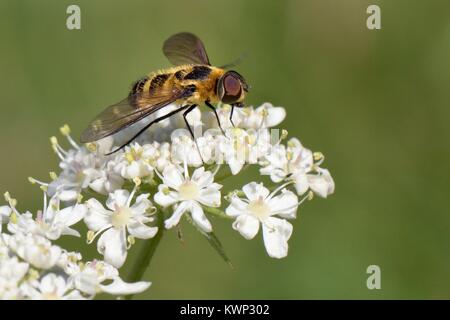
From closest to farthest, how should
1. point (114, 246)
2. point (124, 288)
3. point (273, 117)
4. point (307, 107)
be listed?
1. point (124, 288)
2. point (114, 246)
3. point (273, 117)
4. point (307, 107)

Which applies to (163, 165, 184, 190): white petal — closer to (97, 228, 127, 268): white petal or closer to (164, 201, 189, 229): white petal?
(164, 201, 189, 229): white petal

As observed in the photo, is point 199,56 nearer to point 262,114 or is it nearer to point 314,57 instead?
point 262,114

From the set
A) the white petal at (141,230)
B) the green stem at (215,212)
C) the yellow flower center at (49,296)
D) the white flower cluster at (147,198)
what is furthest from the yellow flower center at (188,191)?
the yellow flower center at (49,296)

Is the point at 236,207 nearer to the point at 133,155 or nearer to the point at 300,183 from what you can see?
the point at 300,183

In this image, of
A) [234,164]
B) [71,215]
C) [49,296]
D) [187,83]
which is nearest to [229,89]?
[187,83]

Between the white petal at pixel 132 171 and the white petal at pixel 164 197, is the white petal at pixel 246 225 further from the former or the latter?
the white petal at pixel 132 171

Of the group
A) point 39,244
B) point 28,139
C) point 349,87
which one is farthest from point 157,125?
point 349,87
